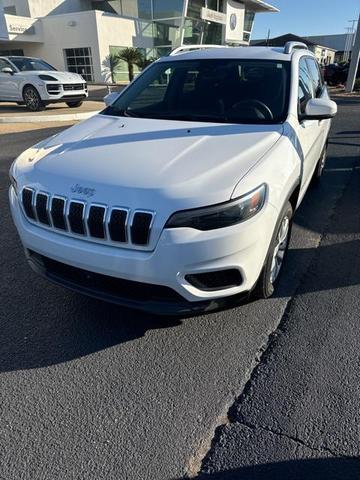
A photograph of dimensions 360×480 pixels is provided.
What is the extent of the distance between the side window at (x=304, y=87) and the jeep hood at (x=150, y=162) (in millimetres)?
692

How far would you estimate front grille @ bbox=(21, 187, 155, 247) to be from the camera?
2.21 m

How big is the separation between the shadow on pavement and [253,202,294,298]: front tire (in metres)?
1.15

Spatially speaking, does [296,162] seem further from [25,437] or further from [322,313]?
[25,437]

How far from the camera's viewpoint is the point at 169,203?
219 centimetres

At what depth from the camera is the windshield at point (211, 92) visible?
3.40 metres

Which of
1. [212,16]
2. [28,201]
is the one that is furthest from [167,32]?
[28,201]

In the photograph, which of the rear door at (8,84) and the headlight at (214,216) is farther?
the rear door at (8,84)

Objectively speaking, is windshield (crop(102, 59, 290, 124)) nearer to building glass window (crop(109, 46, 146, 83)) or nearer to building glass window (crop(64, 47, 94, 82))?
building glass window (crop(109, 46, 146, 83))

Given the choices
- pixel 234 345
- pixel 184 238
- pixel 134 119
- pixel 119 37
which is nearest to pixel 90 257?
pixel 184 238

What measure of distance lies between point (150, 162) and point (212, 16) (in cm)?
4546

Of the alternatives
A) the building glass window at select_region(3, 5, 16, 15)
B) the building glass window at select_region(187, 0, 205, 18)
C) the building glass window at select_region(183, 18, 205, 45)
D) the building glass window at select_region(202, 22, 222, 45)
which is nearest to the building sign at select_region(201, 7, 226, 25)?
the building glass window at select_region(187, 0, 205, 18)

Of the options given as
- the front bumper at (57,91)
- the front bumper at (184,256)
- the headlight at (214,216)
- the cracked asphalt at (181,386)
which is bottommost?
the front bumper at (57,91)

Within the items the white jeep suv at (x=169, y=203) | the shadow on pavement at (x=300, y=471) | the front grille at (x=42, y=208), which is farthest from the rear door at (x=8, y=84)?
the shadow on pavement at (x=300, y=471)

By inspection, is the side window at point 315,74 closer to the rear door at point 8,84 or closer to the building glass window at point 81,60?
the rear door at point 8,84
